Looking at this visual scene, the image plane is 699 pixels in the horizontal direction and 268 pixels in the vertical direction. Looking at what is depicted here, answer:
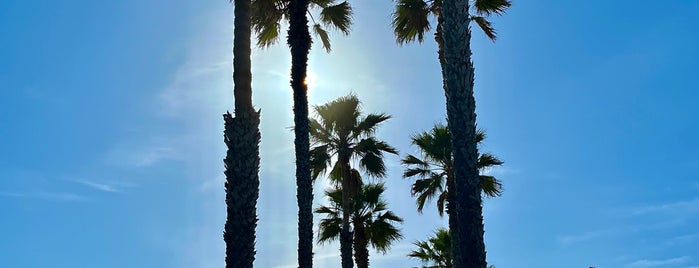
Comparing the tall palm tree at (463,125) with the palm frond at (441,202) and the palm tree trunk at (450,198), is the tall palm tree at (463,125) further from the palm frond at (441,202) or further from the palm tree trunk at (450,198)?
the palm frond at (441,202)

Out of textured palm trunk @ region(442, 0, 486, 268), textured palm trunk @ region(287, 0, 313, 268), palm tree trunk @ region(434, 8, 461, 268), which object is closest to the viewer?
textured palm trunk @ region(442, 0, 486, 268)

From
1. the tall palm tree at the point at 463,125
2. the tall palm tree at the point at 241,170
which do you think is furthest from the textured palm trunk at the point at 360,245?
the tall palm tree at the point at 241,170

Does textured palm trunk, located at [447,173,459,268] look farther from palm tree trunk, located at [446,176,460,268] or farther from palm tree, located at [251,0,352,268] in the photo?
palm tree, located at [251,0,352,268]

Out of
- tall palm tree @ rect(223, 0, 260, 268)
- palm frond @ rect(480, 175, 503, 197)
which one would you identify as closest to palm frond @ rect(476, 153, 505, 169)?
palm frond @ rect(480, 175, 503, 197)

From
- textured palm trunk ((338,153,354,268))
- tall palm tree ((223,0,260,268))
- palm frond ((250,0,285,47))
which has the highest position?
palm frond ((250,0,285,47))

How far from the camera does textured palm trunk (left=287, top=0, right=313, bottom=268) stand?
18891 millimetres

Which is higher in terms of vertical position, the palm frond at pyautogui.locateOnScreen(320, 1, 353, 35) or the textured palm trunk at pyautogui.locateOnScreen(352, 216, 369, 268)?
the palm frond at pyautogui.locateOnScreen(320, 1, 353, 35)

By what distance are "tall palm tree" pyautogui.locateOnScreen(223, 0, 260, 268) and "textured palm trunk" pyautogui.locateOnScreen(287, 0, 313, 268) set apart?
18.4 ft

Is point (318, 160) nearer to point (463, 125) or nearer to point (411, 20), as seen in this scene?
point (411, 20)

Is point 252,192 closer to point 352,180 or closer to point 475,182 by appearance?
point 475,182

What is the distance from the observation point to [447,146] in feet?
90.0

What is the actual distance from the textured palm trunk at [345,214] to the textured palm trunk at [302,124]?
8.21 meters

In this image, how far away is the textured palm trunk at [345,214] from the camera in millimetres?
27000

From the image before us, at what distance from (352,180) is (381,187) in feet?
8.08
